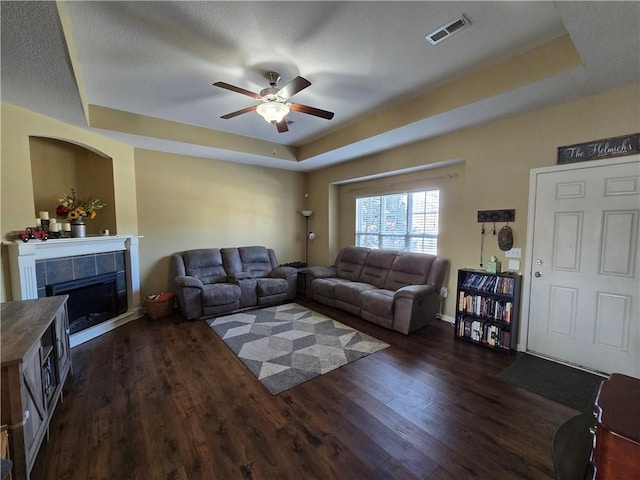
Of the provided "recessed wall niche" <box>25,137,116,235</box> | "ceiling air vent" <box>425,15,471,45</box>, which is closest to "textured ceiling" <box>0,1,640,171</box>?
"ceiling air vent" <box>425,15,471,45</box>

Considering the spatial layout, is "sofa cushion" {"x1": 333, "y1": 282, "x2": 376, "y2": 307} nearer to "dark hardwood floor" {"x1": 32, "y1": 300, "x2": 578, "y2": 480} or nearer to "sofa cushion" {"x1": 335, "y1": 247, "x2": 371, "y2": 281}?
"sofa cushion" {"x1": 335, "y1": 247, "x2": 371, "y2": 281}

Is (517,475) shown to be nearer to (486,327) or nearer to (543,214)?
(486,327)

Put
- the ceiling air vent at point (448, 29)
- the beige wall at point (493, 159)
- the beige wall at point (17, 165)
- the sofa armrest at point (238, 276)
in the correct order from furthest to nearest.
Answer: the sofa armrest at point (238, 276), the beige wall at point (17, 165), the beige wall at point (493, 159), the ceiling air vent at point (448, 29)

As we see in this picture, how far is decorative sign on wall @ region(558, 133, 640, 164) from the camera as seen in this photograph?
7.66 ft

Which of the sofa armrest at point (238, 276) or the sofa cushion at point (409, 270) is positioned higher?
the sofa cushion at point (409, 270)

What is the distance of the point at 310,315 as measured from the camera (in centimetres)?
417

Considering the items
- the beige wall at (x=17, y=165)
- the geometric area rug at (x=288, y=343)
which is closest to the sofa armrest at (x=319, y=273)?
the geometric area rug at (x=288, y=343)

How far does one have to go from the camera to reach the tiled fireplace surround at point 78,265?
2684 millimetres

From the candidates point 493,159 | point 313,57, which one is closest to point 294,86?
point 313,57

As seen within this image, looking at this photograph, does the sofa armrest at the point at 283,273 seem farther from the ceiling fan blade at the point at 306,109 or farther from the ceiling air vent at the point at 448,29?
the ceiling air vent at the point at 448,29

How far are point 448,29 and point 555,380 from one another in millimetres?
3159

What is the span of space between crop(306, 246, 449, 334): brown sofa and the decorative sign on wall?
1.80m

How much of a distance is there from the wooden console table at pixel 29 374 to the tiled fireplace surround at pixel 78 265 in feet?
2.93

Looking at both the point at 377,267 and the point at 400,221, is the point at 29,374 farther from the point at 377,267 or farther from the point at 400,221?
the point at 400,221
